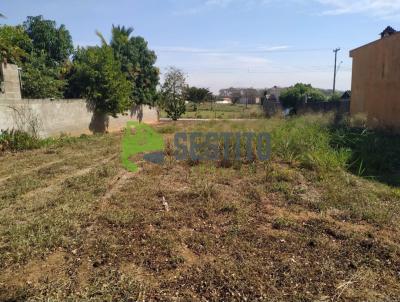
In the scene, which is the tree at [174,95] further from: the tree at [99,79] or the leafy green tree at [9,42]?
the leafy green tree at [9,42]

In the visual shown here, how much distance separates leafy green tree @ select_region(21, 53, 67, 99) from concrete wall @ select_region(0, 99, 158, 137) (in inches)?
31.1

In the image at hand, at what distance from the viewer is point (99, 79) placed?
49.8ft

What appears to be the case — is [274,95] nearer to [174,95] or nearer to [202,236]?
[174,95]

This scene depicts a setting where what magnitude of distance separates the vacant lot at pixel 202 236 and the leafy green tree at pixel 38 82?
758 centimetres

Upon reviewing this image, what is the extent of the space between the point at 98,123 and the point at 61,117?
348 centimetres

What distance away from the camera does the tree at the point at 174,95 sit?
28562mm

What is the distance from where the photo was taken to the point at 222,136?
25.6ft

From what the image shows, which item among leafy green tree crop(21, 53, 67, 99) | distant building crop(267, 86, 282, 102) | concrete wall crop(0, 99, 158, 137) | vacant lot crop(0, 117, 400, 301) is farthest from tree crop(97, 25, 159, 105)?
distant building crop(267, 86, 282, 102)

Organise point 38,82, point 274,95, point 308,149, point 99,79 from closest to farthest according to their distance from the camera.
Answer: point 308,149
point 38,82
point 99,79
point 274,95

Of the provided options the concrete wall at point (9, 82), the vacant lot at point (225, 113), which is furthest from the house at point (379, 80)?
the concrete wall at point (9, 82)

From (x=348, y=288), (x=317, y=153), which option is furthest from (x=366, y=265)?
(x=317, y=153)

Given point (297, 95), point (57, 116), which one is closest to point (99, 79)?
point (57, 116)

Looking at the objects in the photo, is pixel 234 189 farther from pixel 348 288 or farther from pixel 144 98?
pixel 144 98

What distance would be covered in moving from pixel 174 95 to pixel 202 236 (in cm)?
2801
